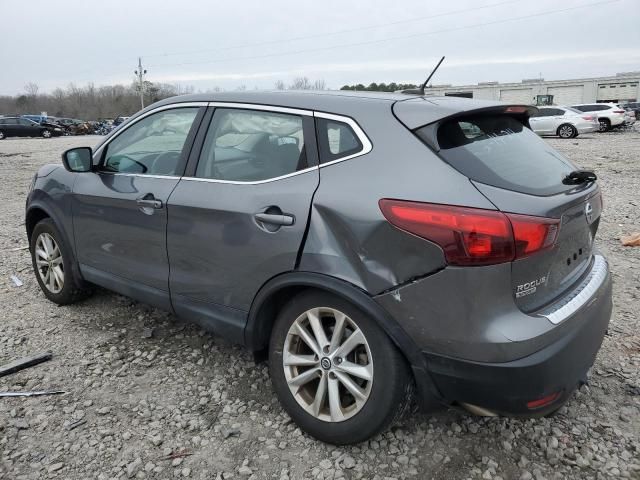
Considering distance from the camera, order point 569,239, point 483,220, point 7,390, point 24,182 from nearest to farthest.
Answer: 1. point 483,220
2. point 569,239
3. point 7,390
4. point 24,182

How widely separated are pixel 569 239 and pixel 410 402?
1031 millimetres

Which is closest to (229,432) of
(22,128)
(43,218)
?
(43,218)

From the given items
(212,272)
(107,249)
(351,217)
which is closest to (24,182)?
(107,249)

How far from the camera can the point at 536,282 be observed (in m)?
2.15

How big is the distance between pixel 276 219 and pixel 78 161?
6.54 ft

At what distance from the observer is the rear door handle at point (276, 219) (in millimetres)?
2453

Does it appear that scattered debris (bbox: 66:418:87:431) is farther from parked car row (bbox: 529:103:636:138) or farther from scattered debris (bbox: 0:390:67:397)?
parked car row (bbox: 529:103:636:138)

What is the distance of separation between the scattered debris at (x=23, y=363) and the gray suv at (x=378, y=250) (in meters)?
0.96

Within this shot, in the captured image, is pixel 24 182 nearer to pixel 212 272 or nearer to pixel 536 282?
pixel 212 272

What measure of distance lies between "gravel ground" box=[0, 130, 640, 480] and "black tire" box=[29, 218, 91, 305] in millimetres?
303

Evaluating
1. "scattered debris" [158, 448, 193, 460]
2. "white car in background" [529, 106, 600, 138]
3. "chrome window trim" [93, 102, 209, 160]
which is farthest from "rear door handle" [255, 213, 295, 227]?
"white car in background" [529, 106, 600, 138]

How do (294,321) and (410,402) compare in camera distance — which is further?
(294,321)

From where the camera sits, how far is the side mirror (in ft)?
12.1

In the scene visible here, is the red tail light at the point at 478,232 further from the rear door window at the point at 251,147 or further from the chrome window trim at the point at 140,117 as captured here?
the chrome window trim at the point at 140,117
